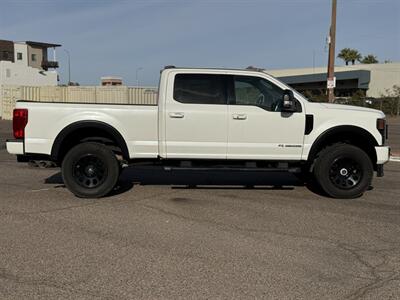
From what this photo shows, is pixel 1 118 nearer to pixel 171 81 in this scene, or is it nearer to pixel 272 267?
pixel 171 81

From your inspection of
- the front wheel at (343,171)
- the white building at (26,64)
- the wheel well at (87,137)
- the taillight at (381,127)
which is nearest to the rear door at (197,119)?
the wheel well at (87,137)

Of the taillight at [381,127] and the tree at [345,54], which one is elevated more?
the tree at [345,54]

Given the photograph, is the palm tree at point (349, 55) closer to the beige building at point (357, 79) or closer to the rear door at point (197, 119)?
the beige building at point (357, 79)

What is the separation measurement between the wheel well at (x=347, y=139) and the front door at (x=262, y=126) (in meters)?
0.27

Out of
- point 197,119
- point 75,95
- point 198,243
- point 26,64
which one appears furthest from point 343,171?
point 26,64

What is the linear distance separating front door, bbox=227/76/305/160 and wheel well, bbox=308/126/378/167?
0.27 m

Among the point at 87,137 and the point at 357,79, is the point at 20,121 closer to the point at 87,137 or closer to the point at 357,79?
the point at 87,137

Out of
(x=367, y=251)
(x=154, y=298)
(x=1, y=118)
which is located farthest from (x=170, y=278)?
(x=1, y=118)

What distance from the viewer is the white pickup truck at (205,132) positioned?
7.80 metres

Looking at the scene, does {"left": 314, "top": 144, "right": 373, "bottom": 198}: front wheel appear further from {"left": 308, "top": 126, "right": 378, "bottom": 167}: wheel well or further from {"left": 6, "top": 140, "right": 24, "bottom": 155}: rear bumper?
{"left": 6, "top": 140, "right": 24, "bottom": 155}: rear bumper

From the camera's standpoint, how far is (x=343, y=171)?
322 inches

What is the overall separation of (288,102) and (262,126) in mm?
567

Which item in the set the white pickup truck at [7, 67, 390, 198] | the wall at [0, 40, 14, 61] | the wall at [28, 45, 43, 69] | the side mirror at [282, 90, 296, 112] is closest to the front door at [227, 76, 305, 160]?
the white pickup truck at [7, 67, 390, 198]

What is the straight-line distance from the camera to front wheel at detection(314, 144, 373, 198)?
8.02 meters
